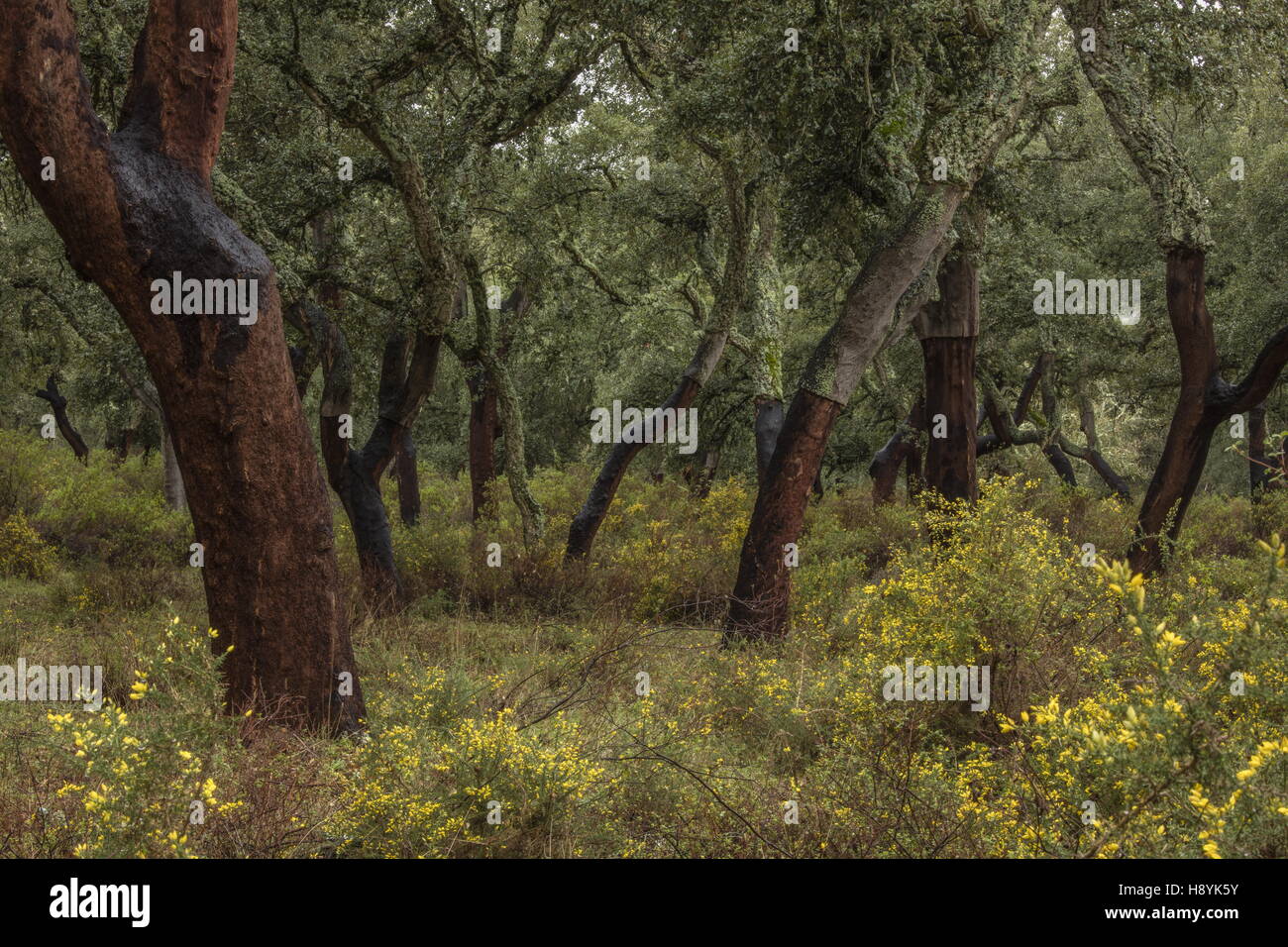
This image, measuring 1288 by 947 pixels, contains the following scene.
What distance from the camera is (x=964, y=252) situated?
437 inches

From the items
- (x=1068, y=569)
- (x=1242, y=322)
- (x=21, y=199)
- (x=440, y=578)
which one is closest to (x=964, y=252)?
(x=1068, y=569)

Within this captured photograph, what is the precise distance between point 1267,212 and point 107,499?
64.0 ft

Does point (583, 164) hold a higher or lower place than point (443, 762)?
higher

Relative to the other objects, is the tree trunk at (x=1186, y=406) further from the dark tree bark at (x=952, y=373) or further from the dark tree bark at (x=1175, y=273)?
the dark tree bark at (x=952, y=373)

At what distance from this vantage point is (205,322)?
5734 millimetres

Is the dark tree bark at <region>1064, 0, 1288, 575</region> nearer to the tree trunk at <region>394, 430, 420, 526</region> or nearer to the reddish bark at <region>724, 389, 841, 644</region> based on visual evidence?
the reddish bark at <region>724, 389, 841, 644</region>

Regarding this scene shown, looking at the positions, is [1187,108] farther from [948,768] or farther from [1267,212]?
[948,768]

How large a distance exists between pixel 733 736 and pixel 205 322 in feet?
12.6
